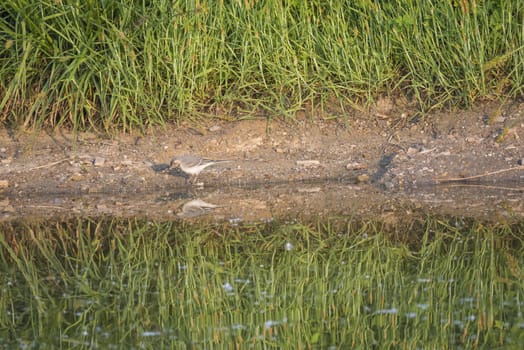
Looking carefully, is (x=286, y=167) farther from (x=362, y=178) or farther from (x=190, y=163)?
(x=190, y=163)

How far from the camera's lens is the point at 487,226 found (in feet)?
21.6

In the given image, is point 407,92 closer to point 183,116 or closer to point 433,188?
point 433,188

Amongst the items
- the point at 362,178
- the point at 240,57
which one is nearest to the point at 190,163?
the point at 240,57

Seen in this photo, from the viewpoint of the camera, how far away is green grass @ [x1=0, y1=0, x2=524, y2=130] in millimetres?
8242

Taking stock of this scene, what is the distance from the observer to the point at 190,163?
7.90 m

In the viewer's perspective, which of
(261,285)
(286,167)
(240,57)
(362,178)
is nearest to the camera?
(261,285)

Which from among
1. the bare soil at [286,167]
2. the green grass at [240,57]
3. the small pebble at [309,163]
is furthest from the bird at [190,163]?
the small pebble at [309,163]

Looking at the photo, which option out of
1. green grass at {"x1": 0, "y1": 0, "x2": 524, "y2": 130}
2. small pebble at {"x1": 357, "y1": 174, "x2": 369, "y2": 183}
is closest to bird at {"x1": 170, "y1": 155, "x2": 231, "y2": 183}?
green grass at {"x1": 0, "y1": 0, "x2": 524, "y2": 130}

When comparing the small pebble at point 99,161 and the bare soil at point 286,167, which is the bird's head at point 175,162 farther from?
the small pebble at point 99,161

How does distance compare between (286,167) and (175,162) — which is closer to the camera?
(175,162)

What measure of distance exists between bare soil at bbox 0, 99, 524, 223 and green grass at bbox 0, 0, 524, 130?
18cm

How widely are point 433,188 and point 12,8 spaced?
3979mm

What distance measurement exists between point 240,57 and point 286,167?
112 centimetres

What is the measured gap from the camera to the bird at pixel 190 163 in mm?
7898
